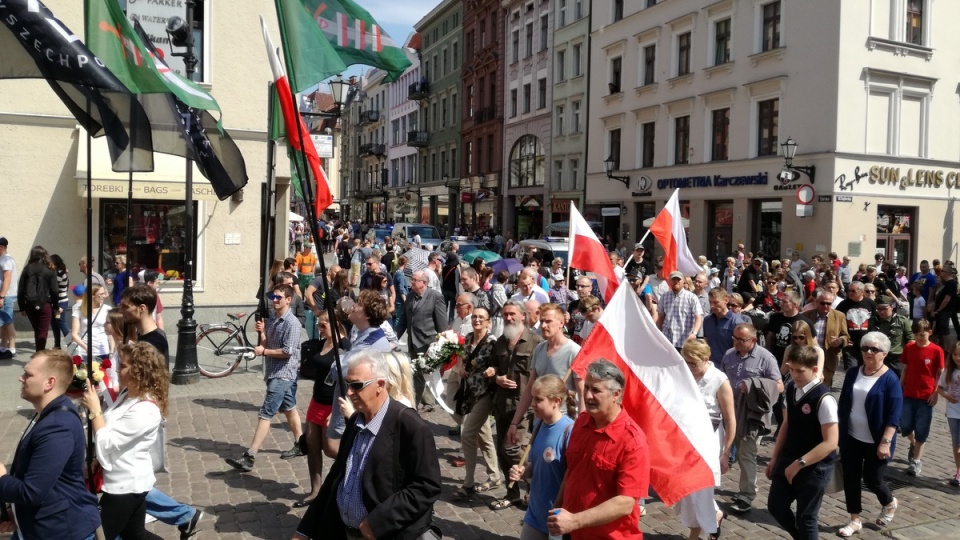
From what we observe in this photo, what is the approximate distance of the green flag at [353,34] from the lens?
5.92 metres

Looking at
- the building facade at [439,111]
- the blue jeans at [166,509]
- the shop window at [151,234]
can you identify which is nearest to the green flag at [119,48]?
the blue jeans at [166,509]

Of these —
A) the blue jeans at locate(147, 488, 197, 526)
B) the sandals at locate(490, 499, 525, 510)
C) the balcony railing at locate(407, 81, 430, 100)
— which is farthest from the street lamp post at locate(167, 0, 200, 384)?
the balcony railing at locate(407, 81, 430, 100)

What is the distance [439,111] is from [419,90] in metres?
3.44

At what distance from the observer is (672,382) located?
15.9ft

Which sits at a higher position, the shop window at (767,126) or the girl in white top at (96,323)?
the shop window at (767,126)

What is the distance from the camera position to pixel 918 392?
8.16m

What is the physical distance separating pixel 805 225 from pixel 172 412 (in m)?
21.6

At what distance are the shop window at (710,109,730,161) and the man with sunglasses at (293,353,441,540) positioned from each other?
27504 millimetres

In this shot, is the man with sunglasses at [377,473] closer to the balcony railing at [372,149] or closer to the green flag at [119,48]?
the green flag at [119,48]

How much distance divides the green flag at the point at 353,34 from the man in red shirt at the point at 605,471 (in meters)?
3.22

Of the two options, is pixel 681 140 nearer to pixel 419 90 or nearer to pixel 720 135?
pixel 720 135

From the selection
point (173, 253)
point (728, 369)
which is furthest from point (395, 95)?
point (728, 369)

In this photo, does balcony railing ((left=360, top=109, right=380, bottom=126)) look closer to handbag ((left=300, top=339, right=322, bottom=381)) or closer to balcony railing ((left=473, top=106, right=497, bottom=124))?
balcony railing ((left=473, top=106, right=497, bottom=124))

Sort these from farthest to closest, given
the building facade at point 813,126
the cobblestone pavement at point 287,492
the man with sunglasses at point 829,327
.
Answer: the building facade at point 813,126
the man with sunglasses at point 829,327
the cobblestone pavement at point 287,492
